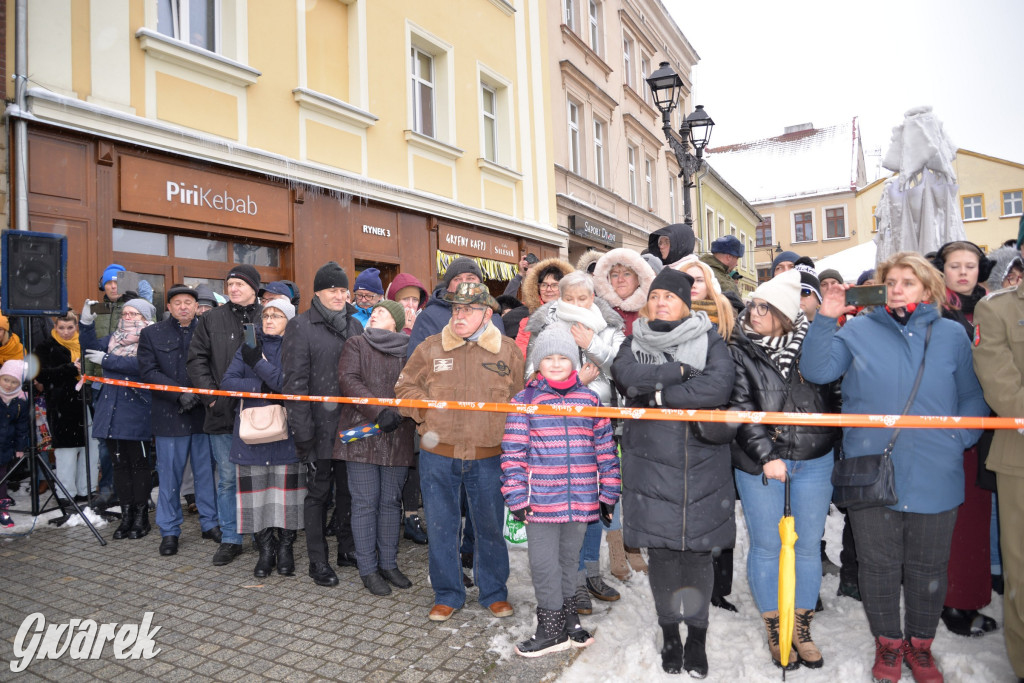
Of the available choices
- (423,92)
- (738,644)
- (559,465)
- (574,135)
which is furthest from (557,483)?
(574,135)

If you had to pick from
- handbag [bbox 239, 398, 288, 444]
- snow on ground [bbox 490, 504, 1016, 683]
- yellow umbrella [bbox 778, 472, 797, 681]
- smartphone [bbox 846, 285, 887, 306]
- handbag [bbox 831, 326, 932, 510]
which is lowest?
snow on ground [bbox 490, 504, 1016, 683]

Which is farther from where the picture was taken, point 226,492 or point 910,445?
point 226,492

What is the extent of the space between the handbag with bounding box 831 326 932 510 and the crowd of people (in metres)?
0.03

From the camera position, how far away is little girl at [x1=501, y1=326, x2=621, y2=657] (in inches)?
133

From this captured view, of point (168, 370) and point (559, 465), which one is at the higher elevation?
point (168, 370)

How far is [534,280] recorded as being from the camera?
494cm

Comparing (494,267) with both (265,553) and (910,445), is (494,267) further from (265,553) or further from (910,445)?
(910,445)

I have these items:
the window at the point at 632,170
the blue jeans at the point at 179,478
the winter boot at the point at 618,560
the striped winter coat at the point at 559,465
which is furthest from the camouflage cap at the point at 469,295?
the window at the point at 632,170

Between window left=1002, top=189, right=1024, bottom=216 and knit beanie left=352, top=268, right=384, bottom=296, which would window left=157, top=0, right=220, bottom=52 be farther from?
window left=1002, top=189, right=1024, bottom=216

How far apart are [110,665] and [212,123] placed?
20.4 feet

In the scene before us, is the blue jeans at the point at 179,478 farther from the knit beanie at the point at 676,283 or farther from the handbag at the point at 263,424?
the knit beanie at the point at 676,283

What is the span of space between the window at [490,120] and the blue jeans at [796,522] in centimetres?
1061

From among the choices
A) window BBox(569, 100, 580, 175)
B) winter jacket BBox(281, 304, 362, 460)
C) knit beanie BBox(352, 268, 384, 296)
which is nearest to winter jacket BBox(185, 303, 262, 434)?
winter jacket BBox(281, 304, 362, 460)

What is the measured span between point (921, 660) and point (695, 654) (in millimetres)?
1031
